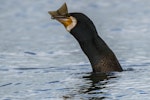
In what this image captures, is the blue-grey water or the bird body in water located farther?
the bird body in water

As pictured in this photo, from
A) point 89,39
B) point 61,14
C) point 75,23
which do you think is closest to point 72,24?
point 75,23

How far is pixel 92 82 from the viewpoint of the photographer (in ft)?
35.9

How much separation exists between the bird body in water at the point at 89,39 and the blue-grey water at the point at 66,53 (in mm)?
164

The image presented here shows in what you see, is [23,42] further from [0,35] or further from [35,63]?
[35,63]

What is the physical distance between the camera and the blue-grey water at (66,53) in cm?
1038

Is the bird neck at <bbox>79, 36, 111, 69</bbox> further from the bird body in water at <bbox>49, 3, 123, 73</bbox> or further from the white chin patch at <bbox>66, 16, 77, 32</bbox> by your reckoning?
the white chin patch at <bbox>66, 16, 77, 32</bbox>

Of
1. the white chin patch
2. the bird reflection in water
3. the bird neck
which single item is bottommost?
the bird reflection in water

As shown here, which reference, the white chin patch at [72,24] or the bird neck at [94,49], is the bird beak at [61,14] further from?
the bird neck at [94,49]

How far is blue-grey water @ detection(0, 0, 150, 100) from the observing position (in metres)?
10.4

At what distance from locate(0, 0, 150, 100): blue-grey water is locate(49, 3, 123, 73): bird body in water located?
16 cm

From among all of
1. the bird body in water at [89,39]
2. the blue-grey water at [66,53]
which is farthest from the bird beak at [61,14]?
the blue-grey water at [66,53]

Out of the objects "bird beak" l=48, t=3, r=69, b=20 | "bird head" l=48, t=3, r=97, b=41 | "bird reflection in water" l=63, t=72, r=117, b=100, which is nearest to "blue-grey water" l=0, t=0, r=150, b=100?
"bird reflection in water" l=63, t=72, r=117, b=100

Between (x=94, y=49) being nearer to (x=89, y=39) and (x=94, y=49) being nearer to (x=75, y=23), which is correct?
(x=89, y=39)

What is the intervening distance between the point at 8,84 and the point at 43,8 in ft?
18.0
